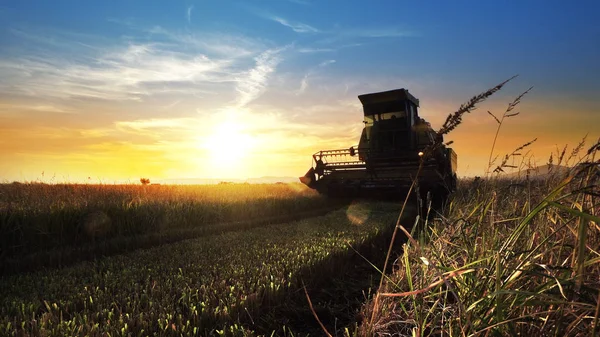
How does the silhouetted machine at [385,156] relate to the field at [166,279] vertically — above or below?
above

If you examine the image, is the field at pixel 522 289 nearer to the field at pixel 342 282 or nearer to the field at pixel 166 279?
the field at pixel 342 282

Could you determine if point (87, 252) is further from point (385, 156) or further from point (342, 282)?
point (385, 156)

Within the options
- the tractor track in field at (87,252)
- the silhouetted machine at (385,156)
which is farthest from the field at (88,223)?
the silhouetted machine at (385,156)

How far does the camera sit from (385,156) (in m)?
16.3

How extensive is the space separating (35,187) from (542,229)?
13.1 metres

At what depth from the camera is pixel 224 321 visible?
3.14 metres

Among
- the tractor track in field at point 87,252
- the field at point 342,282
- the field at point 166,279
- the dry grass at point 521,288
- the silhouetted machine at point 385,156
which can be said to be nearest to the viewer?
the dry grass at point 521,288

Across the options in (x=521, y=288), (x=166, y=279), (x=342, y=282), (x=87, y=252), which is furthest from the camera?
(x=87, y=252)

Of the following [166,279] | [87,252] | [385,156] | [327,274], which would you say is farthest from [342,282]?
[385,156]

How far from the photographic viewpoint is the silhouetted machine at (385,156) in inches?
572

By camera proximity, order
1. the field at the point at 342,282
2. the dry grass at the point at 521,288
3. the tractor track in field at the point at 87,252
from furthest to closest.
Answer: the tractor track in field at the point at 87,252, the field at the point at 342,282, the dry grass at the point at 521,288

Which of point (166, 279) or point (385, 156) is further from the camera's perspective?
point (385, 156)

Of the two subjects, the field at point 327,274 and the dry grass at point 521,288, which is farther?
the field at point 327,274

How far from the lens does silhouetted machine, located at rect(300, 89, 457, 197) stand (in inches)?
572
